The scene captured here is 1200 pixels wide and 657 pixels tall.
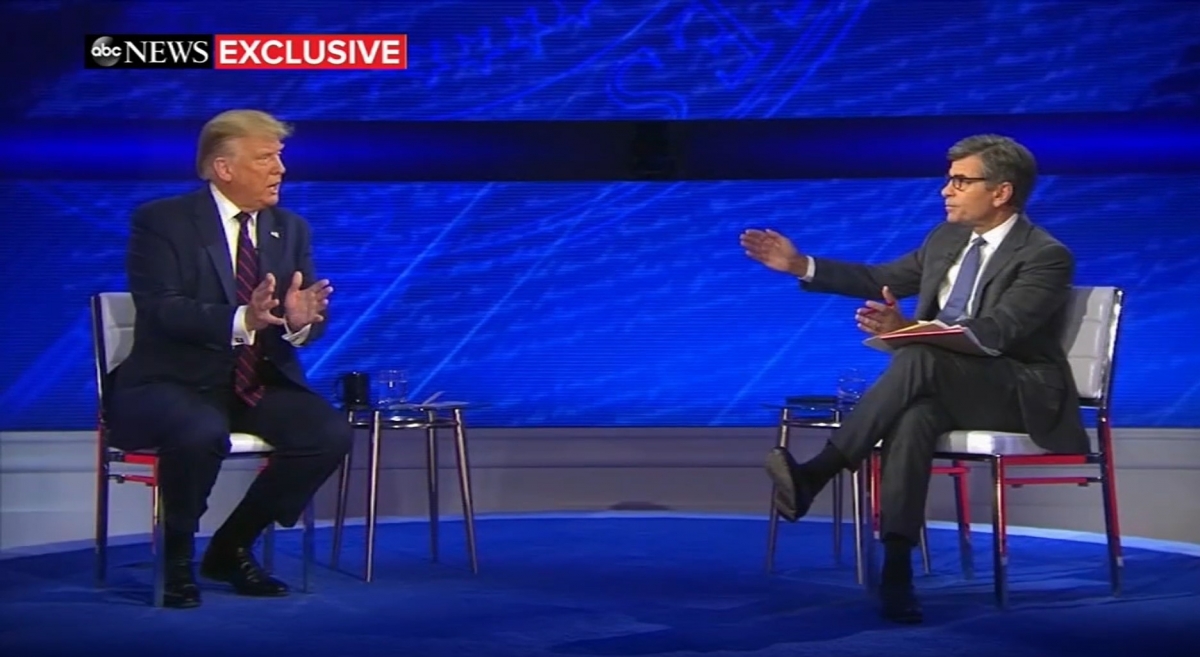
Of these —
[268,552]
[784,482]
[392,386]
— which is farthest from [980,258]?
[268,552]

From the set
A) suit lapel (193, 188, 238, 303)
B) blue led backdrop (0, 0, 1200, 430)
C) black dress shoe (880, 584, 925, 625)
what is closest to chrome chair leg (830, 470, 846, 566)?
black dress shoe (880, 584, 925, 625)

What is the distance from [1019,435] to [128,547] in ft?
8.45

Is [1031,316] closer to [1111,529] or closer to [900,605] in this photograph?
[1111,529]

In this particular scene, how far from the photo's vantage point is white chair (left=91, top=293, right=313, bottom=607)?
3.67 meters

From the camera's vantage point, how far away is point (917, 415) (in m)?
3.46

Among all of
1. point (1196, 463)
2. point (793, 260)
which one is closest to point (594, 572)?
point (793, 260)

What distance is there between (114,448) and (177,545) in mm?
338

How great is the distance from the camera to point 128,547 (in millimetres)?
4637

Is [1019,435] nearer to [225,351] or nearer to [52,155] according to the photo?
[225,351]

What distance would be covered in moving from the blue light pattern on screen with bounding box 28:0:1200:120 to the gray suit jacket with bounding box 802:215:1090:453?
1657 mm

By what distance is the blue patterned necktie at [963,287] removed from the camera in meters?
3.77

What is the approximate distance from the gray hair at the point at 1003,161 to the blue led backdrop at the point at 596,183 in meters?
1.58

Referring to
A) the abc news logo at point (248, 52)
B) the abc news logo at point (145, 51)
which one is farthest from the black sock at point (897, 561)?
the abc news logo at point (145, 51)

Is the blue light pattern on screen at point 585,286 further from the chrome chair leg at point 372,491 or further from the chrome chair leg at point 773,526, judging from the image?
the chrome chair leg at point 372,491
